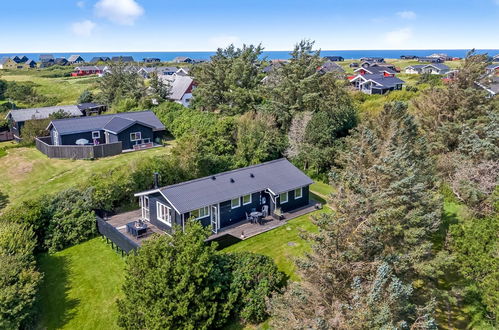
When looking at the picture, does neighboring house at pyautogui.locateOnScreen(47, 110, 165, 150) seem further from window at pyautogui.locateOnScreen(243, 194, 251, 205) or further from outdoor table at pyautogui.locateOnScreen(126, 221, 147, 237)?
window at pyautogui.locateOnScreen(243, 194, 251, 205)

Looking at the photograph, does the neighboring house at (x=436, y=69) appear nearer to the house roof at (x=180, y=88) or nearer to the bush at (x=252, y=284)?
the house roof at (x=180, y=88)

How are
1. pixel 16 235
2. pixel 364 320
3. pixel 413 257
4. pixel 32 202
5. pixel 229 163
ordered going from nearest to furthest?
pixel 364 320 < pixel 413 257 < pixel 16 235 < pixel 32 202 < pixel 229 163

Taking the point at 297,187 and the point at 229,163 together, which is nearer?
the point at 297,187

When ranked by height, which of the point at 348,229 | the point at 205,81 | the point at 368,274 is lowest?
the point at 368,274

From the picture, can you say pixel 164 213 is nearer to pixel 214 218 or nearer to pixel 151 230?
pixel 151 230

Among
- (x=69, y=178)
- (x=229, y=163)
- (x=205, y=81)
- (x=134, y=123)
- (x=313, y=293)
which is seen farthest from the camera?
(x=205, y=81)

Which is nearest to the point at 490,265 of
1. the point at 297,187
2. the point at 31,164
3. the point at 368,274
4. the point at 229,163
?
the point at 368,274

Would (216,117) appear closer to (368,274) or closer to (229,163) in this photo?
(229,163)
